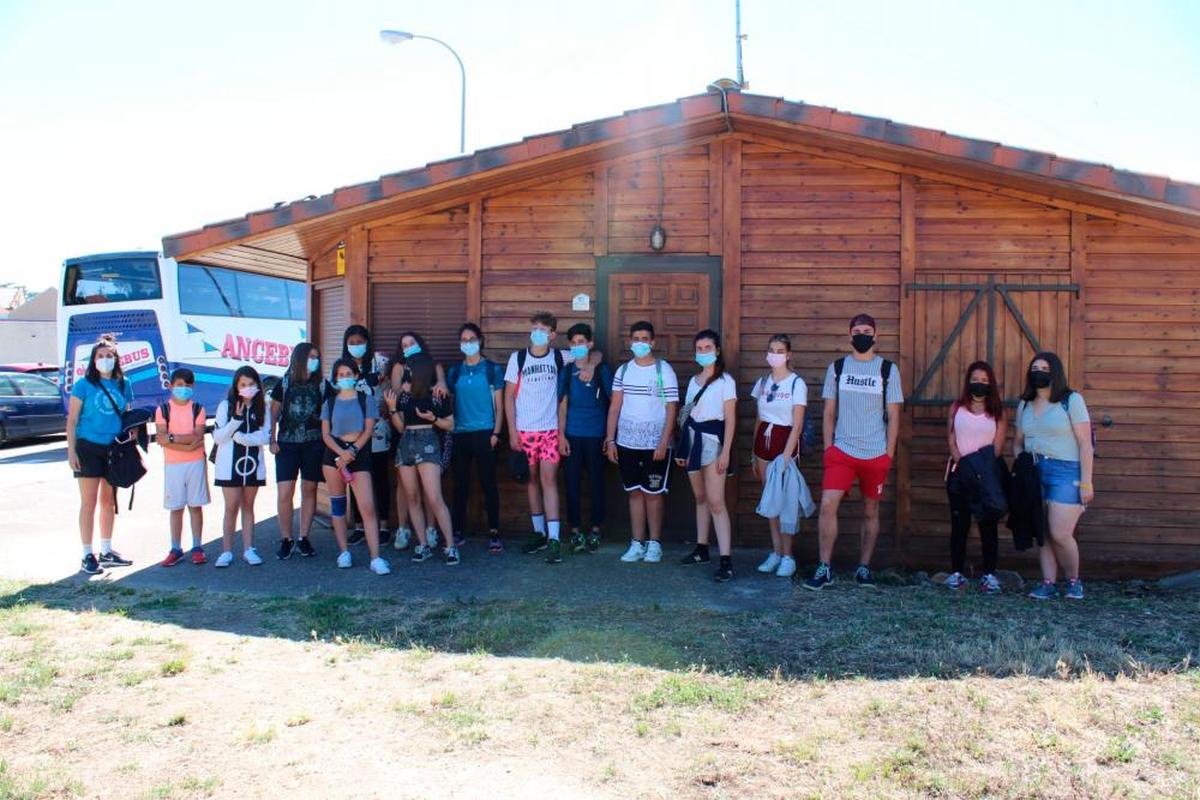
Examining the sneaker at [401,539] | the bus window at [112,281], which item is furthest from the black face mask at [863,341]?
the bus window at [112,281]

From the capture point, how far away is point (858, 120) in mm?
6910

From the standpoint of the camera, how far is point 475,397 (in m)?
7.54

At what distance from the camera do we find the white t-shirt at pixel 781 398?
22.2 ft

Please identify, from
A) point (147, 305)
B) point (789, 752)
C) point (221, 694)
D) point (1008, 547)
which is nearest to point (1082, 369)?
point (1008, 547)

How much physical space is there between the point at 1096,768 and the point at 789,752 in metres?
1.23

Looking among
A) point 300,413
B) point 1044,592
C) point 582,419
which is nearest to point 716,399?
point 582,419

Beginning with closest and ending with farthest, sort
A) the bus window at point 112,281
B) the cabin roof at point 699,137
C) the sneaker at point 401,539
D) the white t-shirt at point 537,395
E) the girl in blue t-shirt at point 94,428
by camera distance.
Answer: the cabin roof at point 699,137, the girl in blue t-shirt at point 94,428, the white t-shirt at point 537,395, the sneaker at point 401,539, the bus window at point 112,281

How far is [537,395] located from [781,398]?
197 cm

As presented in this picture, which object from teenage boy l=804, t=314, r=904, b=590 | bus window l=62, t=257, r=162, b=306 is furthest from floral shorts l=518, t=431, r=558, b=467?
bus window l=62, t=257, r=162, b=306

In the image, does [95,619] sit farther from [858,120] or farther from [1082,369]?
[1082,369]

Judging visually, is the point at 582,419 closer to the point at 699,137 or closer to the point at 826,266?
the point at 826,266

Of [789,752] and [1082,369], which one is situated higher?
[1082,369]

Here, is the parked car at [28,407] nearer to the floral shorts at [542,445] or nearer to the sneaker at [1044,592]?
the floral shorts at [542,445]

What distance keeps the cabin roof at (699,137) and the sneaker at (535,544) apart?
9.90ft
